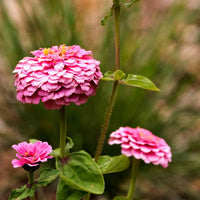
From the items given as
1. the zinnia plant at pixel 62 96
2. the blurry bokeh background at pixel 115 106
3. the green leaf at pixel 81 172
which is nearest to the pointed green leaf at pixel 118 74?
the zinnia plant at pixel 62 96

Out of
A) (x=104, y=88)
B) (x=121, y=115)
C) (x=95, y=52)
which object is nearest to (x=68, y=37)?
(x=95, y=52)

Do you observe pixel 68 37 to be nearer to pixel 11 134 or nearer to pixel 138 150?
pixel 11 134

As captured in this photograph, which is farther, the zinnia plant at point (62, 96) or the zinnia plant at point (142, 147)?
the zinnia plant at point (142, 147)

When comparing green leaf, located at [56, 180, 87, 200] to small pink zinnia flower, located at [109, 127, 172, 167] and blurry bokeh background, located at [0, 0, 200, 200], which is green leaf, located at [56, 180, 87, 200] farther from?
blurry bokeh background, located at [0, 0, 200, 200]

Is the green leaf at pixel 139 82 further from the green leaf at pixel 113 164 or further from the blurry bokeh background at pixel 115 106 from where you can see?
the blurry bokeh background at pixel 115 106

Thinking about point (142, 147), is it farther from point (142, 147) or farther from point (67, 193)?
point (67, 193)

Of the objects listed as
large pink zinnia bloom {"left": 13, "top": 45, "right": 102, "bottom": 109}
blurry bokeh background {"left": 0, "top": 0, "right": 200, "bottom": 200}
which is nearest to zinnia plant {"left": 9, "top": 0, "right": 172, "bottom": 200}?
large pink zinnia bloom {"left": 13, "top": 45, "right": 102, "bottom": 109}

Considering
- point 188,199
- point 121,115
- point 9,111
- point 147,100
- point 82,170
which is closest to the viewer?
point 82,170
